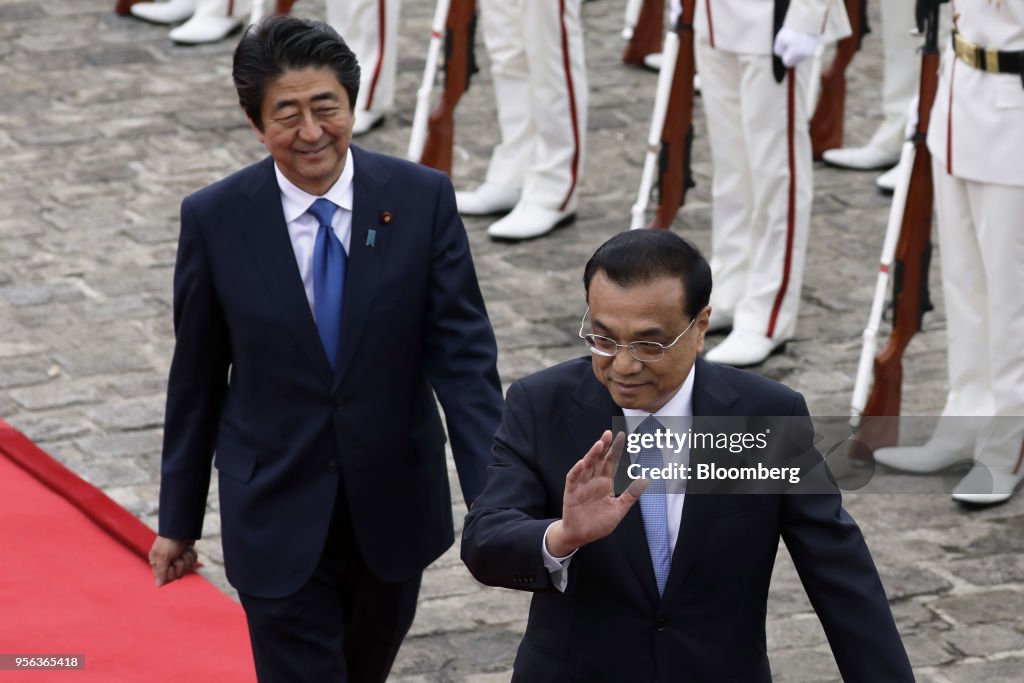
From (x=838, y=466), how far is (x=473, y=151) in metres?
3.00

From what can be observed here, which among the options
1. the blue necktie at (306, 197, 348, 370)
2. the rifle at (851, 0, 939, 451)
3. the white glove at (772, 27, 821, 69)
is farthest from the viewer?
the white glove at (772, 27, 821, 69)

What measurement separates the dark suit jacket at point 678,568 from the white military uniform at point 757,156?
3453 mm

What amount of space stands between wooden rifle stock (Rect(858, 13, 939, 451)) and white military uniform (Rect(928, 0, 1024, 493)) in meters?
0.25

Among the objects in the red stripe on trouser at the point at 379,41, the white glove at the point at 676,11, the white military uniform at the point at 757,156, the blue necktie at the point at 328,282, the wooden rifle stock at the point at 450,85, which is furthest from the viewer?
the red stripe on trouser at the point at 379,41

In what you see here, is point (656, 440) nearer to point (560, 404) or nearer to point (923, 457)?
point (560, 404)

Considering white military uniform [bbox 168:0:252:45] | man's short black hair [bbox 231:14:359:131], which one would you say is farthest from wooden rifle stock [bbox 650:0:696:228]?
white military uniform [bbox 168:0:252:45]

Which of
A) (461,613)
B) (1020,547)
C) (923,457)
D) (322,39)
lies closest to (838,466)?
(923,457)

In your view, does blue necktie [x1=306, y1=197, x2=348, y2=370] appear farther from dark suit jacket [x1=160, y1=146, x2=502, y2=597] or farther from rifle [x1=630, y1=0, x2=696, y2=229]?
rifle [x1=630, y1=0, x2=696, y2=229]

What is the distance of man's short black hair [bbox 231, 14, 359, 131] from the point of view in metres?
3.54


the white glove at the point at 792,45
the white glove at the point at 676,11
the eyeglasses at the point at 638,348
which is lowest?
the white glove at the point at 676,11

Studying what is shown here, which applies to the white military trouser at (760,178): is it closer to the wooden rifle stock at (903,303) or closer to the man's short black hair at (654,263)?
the wooden rifle stock at (903,303)

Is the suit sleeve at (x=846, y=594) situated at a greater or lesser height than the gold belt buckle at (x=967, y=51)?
lesser

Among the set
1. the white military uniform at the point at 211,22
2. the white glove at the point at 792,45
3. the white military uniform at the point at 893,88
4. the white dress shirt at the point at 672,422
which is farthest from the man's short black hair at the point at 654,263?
the white military uniform at the point at 211,22

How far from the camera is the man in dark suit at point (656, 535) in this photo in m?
2.80
